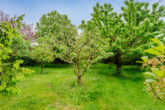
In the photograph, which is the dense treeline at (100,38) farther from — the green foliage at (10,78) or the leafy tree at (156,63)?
the leafy tree at (156,63)

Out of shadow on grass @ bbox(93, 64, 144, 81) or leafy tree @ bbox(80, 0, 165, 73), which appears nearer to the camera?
leafy tree @ bbox(80, 0, 165, 73)

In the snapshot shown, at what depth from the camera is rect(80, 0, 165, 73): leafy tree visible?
954 centimetres

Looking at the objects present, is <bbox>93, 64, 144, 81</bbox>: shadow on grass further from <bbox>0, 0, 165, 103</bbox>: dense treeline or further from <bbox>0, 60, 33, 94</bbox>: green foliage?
<bbox>0, 60, 33, 94</bbox>: green foliage

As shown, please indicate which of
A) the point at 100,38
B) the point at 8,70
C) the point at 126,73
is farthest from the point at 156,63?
the point at 126,73

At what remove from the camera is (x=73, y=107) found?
5.59 metres

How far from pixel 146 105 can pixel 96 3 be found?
11527 millimetres

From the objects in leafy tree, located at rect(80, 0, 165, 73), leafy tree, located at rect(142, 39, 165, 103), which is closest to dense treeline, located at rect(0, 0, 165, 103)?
leafy tree, located at rect(80, 0, 165, 73)

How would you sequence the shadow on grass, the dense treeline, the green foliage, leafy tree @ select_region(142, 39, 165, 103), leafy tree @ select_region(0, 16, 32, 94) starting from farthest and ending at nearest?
the shadow on grass < the dense treeline < the green foliage < leafy tree @ select_region(0, 16, 32, 94) < leafy tree @ select_region(142, 39, 165, 103)

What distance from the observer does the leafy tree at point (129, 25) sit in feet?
31.3

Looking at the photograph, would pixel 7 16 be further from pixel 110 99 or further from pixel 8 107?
pixel 110 99

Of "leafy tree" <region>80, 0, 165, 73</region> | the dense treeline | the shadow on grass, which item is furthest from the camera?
the shadow on grass

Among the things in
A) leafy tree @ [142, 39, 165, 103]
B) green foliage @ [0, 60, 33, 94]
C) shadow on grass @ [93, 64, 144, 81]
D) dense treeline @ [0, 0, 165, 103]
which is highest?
dense treeline @ [0, 0, 165, 103]

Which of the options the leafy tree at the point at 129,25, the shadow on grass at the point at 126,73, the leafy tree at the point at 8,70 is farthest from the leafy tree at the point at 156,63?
the shadow on grass at the point at 126,73

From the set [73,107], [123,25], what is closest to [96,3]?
[123,25]
